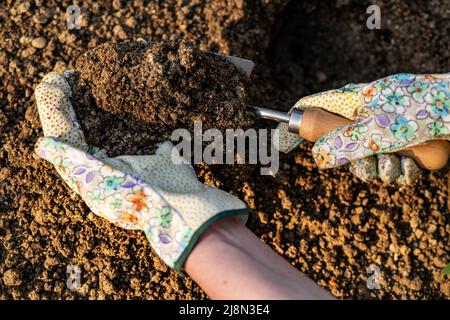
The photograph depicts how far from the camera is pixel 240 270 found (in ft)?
4.30

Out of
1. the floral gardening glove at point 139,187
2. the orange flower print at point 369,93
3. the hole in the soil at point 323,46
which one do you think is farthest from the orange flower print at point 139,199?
the hole in the soil at point 323,46

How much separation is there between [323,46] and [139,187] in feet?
4.25

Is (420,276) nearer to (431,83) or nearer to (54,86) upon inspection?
(431,83)

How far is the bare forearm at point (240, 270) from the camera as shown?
1281 millimetres

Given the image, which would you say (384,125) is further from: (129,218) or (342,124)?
(129,218)

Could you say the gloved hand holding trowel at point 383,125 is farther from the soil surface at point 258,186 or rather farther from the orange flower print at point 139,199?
the orange flower print at point 139,199

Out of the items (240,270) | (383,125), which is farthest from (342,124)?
(240,270)

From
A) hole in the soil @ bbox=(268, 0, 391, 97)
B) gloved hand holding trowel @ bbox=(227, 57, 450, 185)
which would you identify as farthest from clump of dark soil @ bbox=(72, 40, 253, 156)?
hole in the soil @ bbox=(268, 0, 391, 97)

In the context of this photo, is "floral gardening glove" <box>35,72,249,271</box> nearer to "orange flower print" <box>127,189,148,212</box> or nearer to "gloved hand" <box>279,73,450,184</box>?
"orange flower print" <box>127,189,148,212</box>

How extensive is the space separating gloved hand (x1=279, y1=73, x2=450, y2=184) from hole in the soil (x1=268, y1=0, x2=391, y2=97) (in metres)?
0.55

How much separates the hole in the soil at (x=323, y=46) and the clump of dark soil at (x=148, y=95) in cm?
63

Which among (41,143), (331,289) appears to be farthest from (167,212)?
(331,289)

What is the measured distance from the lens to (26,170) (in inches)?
68.8

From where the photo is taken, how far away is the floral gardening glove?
1.37 metres
